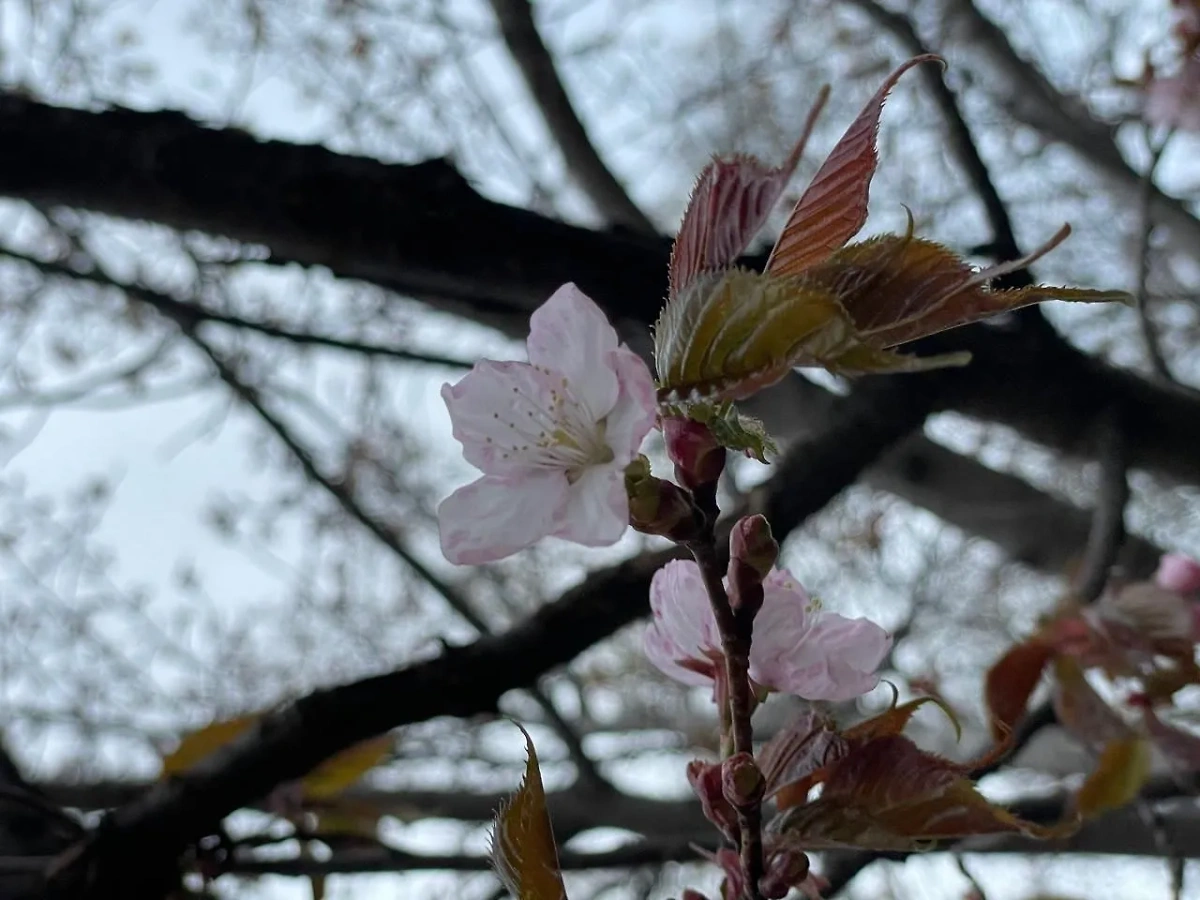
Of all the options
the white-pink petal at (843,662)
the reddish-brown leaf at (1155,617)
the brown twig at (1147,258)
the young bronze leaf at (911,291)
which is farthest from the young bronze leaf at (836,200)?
the brown twig at (1147,258)

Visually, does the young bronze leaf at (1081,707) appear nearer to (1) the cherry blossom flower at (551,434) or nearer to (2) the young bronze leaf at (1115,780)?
(2) the young bronze leaf at (1115,780)

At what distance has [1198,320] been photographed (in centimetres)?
215

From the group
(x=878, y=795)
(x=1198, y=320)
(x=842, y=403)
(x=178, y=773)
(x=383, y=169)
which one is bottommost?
(x=878, y=795)

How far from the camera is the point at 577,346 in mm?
271

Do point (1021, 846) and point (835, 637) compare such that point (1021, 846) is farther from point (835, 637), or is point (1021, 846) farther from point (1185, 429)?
point (835, 637)

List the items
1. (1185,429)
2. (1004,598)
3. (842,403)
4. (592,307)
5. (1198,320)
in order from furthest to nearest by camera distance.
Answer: (1004,598)
(1198,320)
(1185,429)
(842,403)
(592,307)

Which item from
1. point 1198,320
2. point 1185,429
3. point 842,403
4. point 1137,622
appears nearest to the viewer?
point 1137,622

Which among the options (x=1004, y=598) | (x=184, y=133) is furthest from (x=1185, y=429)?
(x=1004, y=598)

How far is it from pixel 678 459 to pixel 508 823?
5.2 inches

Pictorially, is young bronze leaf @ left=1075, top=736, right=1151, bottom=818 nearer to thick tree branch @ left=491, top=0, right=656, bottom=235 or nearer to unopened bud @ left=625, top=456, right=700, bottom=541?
unopened bud @ left=625, top=456, right=700, bottom=541

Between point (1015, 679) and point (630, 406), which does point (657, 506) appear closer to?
point (630, 406)

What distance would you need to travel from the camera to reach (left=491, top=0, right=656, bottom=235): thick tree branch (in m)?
1.37

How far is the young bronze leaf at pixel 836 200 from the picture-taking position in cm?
26

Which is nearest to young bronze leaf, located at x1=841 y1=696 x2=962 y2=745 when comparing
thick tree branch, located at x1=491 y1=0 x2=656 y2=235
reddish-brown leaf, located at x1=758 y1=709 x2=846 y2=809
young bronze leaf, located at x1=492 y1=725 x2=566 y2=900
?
reddish-brown leaf, located at x1=758 y1=709 x2=846 y2=809
